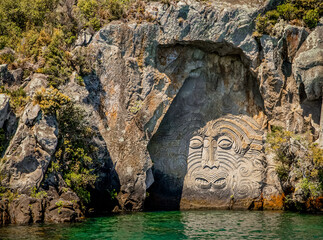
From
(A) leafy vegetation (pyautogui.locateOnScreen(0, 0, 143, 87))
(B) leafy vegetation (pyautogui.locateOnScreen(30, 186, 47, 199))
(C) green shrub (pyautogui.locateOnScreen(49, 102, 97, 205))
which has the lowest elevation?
(B) leafy vegetation (pyautogui.locateOnScreen(30, 186, 47, 199))

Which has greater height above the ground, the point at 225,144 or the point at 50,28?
the point at 50,28

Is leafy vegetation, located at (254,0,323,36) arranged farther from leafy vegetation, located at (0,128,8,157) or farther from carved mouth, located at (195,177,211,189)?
leafy vegetation, located at (0,128,8,157)

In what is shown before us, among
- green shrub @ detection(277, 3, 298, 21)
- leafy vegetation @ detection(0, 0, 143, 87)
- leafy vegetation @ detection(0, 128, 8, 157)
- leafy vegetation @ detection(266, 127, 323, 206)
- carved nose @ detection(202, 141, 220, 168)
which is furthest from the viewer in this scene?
carved nose @ detection(202, 141, 220, 168)

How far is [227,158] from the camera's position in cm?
2530

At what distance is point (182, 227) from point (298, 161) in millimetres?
7721

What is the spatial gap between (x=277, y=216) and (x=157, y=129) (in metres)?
7.79

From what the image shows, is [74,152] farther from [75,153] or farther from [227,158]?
[227,158]

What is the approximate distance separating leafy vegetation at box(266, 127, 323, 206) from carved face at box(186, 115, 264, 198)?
4.15 feet

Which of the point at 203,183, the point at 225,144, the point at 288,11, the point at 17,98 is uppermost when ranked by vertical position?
the point at 288,11

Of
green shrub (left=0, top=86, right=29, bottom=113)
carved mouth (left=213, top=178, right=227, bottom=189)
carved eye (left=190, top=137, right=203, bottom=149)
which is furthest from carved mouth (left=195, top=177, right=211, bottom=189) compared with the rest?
green shrub (left=0, top=86, right=29, bottom=113)

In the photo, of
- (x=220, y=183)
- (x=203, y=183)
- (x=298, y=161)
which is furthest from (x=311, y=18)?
(x=203, y=183)

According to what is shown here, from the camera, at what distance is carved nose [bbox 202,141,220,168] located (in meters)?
25.2

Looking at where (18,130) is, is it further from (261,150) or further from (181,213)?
(261,150)

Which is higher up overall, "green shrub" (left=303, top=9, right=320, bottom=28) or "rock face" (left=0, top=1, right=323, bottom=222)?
"green shrub" (left=303, top=9, right=320, bottom=28)
